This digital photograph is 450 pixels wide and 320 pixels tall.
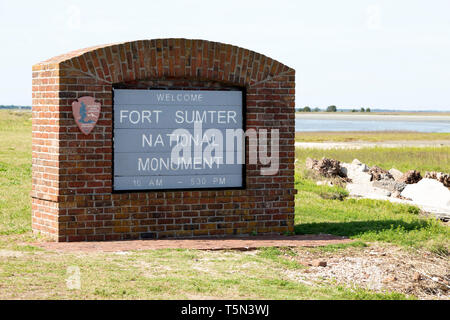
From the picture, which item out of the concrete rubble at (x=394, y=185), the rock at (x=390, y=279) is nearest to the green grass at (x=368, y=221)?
the concrete rubble at (x=394, y=185)

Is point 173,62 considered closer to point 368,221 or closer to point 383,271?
point 383,271

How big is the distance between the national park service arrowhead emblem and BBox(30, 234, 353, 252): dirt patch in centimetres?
181

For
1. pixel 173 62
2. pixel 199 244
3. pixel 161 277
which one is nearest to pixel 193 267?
pixel 161 277

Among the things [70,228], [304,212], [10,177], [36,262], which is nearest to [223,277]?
[36,262]

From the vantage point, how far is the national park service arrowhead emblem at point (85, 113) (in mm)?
11688

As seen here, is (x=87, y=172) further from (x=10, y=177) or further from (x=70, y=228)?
(x=10, y=177)

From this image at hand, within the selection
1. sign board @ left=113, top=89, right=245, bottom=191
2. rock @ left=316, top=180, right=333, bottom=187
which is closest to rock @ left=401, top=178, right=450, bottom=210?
rock @ left=316, top=180, right=333, bottom=187

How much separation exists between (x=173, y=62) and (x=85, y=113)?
168cm

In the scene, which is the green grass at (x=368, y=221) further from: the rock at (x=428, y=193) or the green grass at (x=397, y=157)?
the green grass at (x=397, y=157)

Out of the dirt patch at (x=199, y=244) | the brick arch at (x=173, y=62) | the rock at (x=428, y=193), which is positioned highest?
the brick arch at (x=173, y=62)

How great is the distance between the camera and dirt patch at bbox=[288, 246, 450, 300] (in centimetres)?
949

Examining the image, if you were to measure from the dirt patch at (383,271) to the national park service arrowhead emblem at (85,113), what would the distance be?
3.86 metres

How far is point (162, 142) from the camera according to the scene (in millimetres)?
12352

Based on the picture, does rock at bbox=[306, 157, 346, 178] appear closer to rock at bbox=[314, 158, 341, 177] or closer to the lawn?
rock at bbox=[314, 158, 341, 177]
